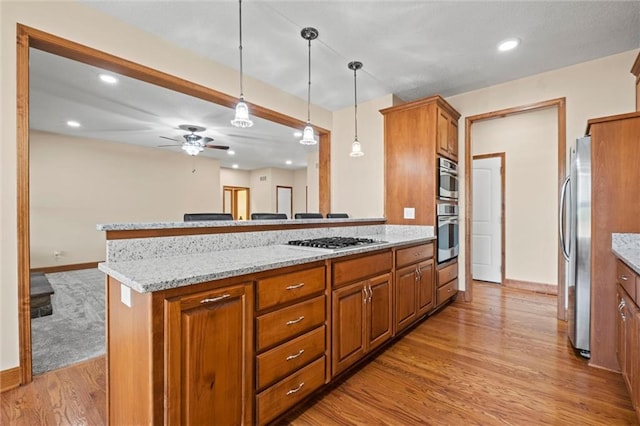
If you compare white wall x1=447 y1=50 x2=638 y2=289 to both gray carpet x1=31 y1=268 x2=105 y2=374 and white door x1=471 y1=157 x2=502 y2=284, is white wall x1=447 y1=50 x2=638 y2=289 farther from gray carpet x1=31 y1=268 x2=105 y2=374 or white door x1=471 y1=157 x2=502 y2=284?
gray carpet x1=31 y1=268 x2=105 y2=374

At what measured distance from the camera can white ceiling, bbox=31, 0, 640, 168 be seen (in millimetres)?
2252

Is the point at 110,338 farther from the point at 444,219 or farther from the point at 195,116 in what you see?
the point at 195,116

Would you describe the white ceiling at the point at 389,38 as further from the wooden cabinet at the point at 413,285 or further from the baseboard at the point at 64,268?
the baseboard at the point at 64,268

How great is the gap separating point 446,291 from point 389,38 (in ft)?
8.82

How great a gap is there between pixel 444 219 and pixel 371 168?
1152 millimetres

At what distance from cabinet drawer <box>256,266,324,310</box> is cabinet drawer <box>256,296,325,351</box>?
0.05 meters

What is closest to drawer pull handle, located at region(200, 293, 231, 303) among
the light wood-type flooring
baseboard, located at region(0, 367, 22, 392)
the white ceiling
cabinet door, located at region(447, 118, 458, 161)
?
the light wood-type flooring

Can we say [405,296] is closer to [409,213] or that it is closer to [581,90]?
[409,213]

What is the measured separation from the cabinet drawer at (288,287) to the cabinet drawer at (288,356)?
23 centimetres

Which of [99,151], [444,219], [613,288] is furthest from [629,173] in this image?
[99,151]

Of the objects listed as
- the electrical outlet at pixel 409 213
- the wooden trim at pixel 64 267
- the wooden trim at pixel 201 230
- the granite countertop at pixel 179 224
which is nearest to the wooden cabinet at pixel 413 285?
the electrical outlet at pixel 409 213

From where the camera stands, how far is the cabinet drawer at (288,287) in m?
1.44

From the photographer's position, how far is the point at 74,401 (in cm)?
179

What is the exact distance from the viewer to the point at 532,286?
166 inches
